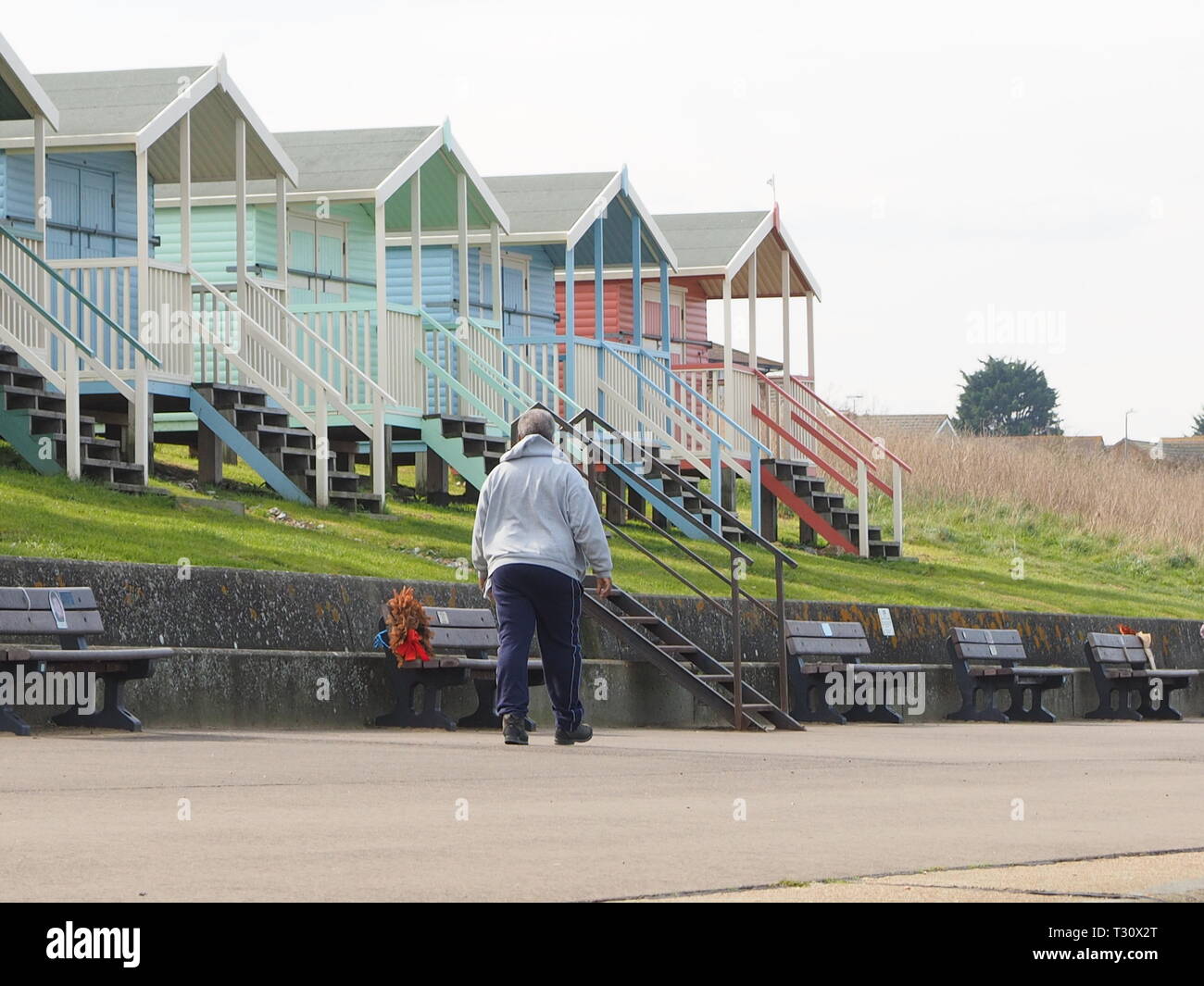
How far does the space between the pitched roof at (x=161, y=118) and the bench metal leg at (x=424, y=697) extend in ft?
36.1

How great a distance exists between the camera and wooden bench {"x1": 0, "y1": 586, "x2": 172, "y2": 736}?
10828 mm

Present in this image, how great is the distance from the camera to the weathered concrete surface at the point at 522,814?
5.67 metres

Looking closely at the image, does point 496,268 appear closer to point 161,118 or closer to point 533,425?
point 161,118

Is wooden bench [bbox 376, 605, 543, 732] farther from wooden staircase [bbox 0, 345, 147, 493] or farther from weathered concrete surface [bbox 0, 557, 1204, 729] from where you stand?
wooden staircase [bbox 0, 345, 147, 493]

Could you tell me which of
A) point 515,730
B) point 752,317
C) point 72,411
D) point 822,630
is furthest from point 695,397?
point 515,730

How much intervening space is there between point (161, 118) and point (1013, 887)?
61.9 ft

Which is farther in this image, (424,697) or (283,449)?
(283,449)

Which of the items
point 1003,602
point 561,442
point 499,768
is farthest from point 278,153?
point 499,768

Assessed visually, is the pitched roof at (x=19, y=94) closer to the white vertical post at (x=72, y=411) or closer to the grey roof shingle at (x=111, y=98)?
the grey roof shingle at (x=111, y=98)

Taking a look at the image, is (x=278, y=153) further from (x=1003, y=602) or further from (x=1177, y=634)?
(x=1177, y=634)

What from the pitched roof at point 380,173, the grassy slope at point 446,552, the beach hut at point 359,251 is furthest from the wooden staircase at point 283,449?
the pitched roof at point 380,173

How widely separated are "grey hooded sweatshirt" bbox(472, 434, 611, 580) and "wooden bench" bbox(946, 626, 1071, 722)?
8082 millimetres

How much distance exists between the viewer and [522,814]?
7473 mm

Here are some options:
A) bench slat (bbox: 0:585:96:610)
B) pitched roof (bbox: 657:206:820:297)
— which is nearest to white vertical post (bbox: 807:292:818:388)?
pitched roof (bbox: 657:206:820:297)
